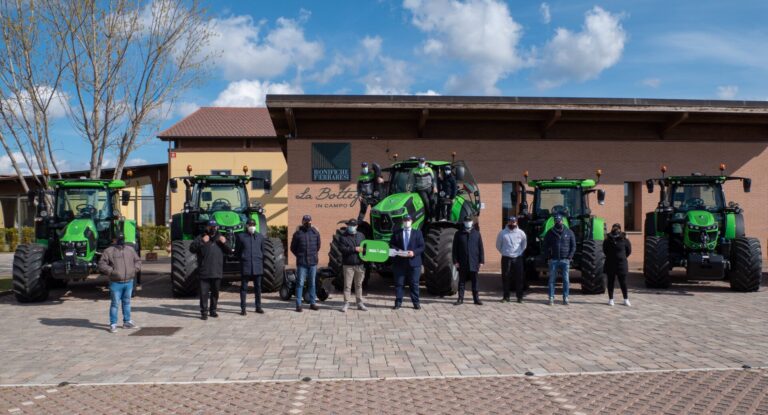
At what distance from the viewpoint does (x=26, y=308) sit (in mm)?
11336

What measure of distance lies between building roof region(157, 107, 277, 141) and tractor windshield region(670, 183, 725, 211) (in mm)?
23002

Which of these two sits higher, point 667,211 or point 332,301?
point 667,211

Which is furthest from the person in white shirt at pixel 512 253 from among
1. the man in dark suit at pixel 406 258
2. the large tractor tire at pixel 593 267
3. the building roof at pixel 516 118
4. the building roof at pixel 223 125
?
the building roof at pixel 223 125

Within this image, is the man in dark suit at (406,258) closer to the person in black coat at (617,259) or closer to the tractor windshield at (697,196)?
the person in black coat at (617,259)

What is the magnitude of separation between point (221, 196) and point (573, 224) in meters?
8.02

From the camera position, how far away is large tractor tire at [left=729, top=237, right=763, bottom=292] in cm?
1276

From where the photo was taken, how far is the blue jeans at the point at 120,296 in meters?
9.12

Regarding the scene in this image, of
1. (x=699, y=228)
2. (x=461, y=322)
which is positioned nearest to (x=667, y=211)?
(x=699, y=228)

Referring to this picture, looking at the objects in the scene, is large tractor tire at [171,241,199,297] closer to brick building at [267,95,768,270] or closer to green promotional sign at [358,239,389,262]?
green promotional sign at [358,239,389,262]

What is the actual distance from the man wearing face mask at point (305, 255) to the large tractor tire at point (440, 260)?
2.26 metres

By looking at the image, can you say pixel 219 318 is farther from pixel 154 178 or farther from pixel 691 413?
pixel 154 178

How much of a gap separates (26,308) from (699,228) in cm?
1376

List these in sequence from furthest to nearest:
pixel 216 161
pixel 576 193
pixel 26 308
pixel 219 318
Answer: pixel 216 161
pixel 576 193
pixel 26 308
pixel 219 318

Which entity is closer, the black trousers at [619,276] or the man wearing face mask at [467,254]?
the black trousers at [619,276]
